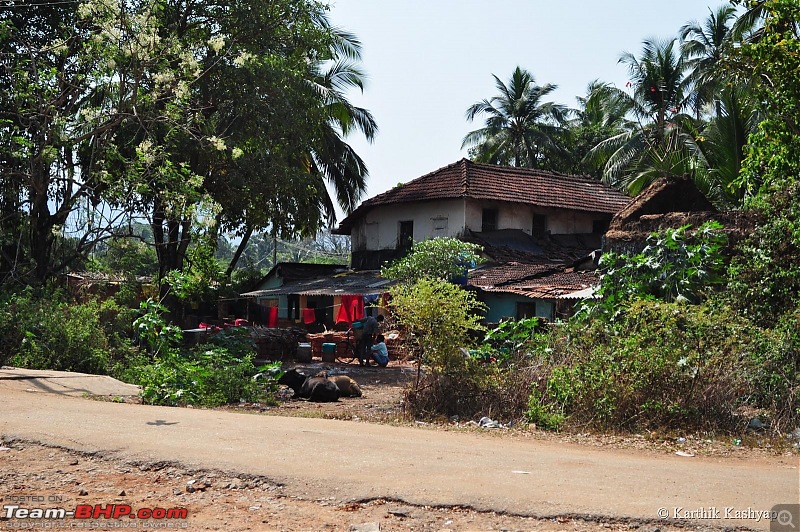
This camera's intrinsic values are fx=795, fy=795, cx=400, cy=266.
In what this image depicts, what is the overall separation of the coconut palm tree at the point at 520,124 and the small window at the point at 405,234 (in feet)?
37.1

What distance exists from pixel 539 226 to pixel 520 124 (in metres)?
11.2

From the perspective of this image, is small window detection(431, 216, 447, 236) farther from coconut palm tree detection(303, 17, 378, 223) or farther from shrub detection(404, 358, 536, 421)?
shrub detection(404, 358, 536, 421)

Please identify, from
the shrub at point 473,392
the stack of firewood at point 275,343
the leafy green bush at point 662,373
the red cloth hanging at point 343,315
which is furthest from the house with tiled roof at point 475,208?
the leafy green bush at point 662,373

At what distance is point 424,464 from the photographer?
643cm

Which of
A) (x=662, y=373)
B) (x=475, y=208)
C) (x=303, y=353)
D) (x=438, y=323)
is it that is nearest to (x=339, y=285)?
(x=475, y=208)

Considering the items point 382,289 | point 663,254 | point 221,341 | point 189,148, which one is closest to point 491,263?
point 382,289

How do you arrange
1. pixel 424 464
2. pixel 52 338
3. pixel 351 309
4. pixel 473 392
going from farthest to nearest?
pixel 351 309, pixel 52 338, pixel 473 392, pixel 424 464

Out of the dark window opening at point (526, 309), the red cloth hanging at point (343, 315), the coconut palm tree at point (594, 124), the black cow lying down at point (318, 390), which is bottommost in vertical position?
the black cow lying down at point (318, 390)

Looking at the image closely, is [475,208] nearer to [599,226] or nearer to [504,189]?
[504,189]

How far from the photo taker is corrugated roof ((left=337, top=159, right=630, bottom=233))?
92.6ft

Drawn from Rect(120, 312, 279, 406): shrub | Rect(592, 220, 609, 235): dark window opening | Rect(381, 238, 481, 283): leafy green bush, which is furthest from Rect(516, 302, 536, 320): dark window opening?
Rect(120, 312, 279, 406): shrub

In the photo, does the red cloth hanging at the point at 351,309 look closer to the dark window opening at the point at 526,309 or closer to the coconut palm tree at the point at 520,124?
the dark window opening at the point at 526,309

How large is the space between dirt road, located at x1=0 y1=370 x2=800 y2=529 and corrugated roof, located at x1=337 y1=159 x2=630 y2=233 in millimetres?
19687

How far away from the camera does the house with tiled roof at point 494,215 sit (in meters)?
27.6
